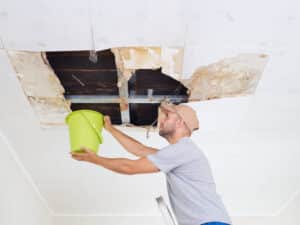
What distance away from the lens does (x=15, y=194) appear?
2.47m

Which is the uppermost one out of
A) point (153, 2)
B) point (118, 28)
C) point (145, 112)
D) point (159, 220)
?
point (153, 2)

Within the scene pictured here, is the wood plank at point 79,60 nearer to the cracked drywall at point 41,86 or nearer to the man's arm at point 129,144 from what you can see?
the cracked drywall at point 41,86

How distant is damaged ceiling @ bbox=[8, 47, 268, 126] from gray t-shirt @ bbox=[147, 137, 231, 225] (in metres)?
0.33

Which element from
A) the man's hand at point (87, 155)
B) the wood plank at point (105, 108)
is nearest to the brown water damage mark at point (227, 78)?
the wood plank at point (105, 108)

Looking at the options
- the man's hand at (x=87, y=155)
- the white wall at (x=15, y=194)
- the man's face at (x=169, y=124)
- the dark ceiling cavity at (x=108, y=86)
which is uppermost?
the dark ceiling cavity at (x=108, y=86)

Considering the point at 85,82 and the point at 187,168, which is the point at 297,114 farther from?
the point at 85,82

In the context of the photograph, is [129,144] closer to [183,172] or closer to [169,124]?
[169,124]

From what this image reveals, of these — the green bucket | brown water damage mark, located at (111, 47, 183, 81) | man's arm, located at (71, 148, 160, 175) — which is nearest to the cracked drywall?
the green bucket

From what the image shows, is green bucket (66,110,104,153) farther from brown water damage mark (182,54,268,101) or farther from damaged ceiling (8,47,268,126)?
brown water damage mark (182,54,268,101)

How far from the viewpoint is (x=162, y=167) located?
1.59 m

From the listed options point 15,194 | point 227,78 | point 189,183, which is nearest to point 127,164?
point 189,183

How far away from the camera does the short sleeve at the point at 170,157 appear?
62.7 inches

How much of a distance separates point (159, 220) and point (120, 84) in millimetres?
1887

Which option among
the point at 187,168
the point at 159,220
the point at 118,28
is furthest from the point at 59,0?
the point at 159,220
